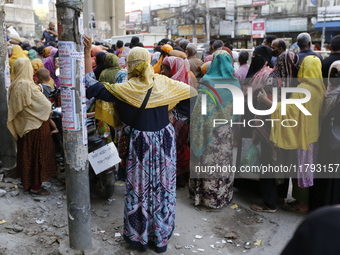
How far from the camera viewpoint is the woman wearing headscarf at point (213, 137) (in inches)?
A: 166

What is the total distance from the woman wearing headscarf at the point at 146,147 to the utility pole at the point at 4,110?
229cm

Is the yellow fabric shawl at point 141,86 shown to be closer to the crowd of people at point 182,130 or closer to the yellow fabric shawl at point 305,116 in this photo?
the crowd of people at point 182,130

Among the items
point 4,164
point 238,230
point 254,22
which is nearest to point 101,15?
point 254,22

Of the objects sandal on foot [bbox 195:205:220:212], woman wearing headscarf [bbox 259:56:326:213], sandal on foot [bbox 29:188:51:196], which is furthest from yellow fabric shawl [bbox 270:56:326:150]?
sandal on foot [bbox 29:188:51:196]

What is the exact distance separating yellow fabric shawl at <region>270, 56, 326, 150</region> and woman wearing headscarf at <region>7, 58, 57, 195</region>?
271cm

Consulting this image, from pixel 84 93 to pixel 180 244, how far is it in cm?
181

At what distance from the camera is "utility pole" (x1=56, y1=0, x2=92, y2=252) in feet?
9.48

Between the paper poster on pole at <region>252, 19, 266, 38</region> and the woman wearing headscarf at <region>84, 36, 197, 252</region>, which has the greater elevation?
the paper poster on pole at <region>252, 19, 266, 38</region>

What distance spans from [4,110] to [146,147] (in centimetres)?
265

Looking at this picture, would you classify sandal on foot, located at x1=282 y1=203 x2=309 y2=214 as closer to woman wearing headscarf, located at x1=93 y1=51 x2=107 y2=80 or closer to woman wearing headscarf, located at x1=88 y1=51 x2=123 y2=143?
woman wearing headscarf, located at x1=88 y1=51 x2=123 y2=143

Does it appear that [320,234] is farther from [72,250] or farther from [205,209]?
[205,209]

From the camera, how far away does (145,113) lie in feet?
10.9

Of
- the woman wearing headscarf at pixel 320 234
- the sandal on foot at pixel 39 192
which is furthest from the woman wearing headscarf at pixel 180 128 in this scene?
the woman wearing headscarf at pixel 320 234

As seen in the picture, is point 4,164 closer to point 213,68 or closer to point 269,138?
point 213,68
